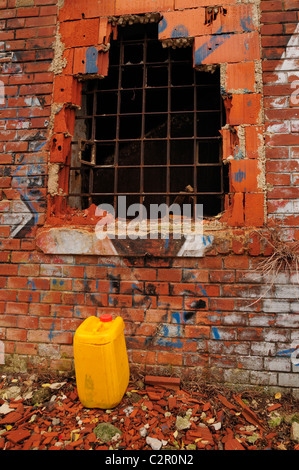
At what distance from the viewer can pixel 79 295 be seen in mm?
2209

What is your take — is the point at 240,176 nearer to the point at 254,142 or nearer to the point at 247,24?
the point at 254,142

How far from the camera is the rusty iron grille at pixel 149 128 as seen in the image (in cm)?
229

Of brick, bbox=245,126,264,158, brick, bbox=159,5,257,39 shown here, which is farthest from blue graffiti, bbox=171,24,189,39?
brick, bbox=245,126,264,158

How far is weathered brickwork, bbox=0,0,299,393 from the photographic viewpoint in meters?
2.02

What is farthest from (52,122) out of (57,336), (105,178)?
(57,336)

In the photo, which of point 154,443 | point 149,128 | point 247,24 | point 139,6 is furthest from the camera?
point 149,128

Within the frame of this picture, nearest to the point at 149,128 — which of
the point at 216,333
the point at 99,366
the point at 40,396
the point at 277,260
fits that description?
the point at 277,260

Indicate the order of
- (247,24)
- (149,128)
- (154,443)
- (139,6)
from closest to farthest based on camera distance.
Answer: (154,443)
(247,24)
(139,6)
(149,128)

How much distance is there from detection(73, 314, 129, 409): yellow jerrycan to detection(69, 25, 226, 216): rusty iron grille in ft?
3.58

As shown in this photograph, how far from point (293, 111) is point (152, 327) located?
2.00 meters

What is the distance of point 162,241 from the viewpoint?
2115mm

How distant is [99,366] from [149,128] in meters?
2.98

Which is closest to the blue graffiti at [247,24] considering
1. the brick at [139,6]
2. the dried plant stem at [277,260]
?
the brick at [139,6]

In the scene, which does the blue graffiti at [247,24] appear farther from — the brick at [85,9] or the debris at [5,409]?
the debris at [5,409]
